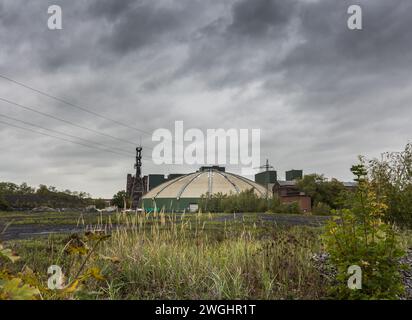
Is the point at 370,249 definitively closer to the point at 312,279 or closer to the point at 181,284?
the point at 312,279

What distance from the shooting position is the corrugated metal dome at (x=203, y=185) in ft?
185

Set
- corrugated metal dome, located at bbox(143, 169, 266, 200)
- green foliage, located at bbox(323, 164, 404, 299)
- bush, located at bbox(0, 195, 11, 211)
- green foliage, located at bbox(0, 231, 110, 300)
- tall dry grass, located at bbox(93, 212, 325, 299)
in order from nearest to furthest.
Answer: green foliage, located at bbox(0, 231, 110, 300) → green foliage, located at bbox(323, 164, 404, 299) → tall dry grass, located at bbox(93, 212, 325, 299) → bush, located at bbox(0, 195, 11, 211) → corrugated metal dome, located at bbox(143, 169, 266, 200)

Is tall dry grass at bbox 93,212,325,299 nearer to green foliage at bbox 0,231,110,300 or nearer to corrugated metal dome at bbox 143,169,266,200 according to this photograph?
green foliage at bbox 0,231,110,300

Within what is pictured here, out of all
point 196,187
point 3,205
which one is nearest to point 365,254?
point 3,205

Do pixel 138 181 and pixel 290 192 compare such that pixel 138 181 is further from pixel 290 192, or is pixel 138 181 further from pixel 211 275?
pixel 211 275

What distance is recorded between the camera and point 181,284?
493 cm

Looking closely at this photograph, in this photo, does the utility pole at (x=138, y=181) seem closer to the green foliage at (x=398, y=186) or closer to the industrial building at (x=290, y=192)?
the industrial building at (x=290, y=192)

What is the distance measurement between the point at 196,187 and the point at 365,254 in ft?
176

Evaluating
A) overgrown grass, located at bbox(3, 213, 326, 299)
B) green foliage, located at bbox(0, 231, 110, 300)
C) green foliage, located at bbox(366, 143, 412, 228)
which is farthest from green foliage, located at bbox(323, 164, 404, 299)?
green foliage, located at bbox(366, 143, 412, 228)

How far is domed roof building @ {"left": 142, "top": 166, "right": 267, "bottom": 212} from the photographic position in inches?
2179

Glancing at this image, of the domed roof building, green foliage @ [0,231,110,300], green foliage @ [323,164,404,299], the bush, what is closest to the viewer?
green foliage @ [0,231,110,300]

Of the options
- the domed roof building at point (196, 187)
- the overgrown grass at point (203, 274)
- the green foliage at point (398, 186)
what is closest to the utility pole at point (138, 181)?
the domed roof building at point (196, 187)

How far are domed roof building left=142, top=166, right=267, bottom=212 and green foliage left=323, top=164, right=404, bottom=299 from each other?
4786 centimetres

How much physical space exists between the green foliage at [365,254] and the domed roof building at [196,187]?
4786 cm
